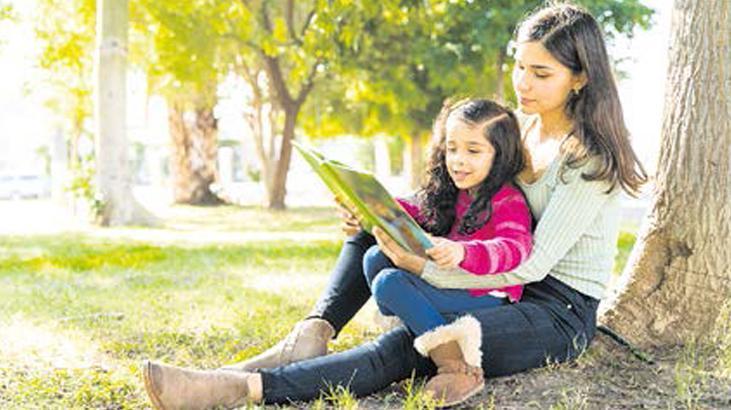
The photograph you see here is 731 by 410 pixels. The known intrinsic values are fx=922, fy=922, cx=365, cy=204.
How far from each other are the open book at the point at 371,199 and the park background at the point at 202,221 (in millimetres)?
526

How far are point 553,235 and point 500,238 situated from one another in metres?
0.19

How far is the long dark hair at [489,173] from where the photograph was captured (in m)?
3.24

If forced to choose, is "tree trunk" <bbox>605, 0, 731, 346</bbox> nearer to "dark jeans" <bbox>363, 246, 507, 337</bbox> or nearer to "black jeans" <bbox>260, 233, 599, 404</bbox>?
"black jeans" <bbox>260, 233, 599, 404</bbox>

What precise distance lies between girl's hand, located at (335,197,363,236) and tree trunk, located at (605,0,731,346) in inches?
47.7

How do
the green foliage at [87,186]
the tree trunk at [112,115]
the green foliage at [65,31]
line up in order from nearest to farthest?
1. the tree trunk at [112,115]
2. the green foliage at [87,186]
3. the green foliage at [65,31]

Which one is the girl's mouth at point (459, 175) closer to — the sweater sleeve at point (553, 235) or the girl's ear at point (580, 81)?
the sweater sleeve at point (553, 235)

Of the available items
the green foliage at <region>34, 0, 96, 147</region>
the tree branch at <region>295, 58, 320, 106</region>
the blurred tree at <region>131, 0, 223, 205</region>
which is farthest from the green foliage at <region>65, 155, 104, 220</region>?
→ the tree branch at <region>295, 58, 320, 106</region>

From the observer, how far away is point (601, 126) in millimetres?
3246

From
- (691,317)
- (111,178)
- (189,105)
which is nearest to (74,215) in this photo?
(111,178)

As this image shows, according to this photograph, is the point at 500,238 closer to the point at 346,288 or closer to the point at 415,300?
the point at 415,300

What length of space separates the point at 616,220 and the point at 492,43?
11420 millimetres

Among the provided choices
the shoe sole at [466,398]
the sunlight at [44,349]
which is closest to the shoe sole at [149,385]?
the shoe sole at [466,398]

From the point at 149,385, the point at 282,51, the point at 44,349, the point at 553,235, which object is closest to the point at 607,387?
the point at 553,235

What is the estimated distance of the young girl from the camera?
9.73 feet
